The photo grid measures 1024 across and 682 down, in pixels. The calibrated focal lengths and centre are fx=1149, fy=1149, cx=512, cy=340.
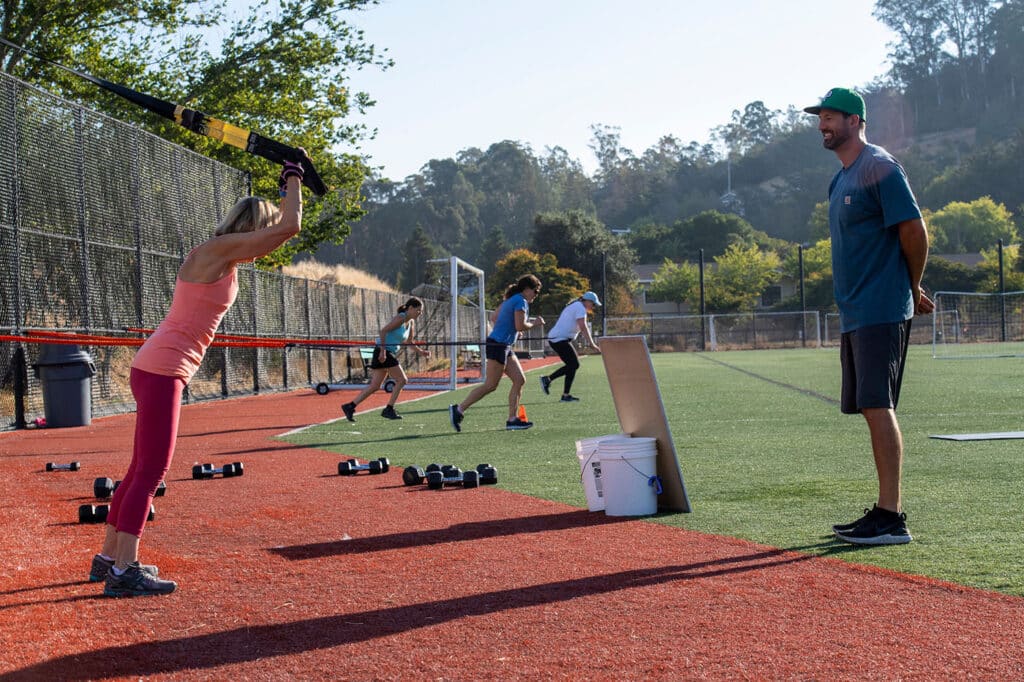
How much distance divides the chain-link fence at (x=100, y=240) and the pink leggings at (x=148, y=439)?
7849 mm

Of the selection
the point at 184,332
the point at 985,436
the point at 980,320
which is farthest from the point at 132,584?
the point at 980,320

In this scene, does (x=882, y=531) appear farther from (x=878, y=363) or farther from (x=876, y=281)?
(x=876, y=281)

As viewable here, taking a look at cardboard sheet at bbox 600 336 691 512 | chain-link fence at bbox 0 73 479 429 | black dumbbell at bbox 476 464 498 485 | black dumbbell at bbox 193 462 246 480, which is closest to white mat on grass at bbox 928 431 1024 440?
black dumbbell at bbox 476 464 498 485

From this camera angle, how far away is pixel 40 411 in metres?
17.4

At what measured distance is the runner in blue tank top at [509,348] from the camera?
1469 cm

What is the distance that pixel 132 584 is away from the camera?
5352mm

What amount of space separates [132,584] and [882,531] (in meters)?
3.78

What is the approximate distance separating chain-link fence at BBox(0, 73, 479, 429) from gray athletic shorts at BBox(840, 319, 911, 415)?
9246 mm

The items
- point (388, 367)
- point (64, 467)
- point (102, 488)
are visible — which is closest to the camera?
point (102, 488)

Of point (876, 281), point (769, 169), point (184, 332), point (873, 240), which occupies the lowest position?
point (184, 332)

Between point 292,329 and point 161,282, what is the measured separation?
8689 millimetres

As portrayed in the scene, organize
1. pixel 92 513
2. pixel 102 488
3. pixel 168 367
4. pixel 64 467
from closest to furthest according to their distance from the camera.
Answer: pixel 168 367 → pixel 92 513 → pixel 102 488 → pixel 64 467

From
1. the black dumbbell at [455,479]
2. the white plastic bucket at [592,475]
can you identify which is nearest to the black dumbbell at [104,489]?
the black dumbbell at [455,479]

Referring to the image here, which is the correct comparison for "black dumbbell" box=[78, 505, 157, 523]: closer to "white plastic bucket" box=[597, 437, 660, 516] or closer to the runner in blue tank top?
"white plastic bucket" box=[597, 437, 660, 516]
